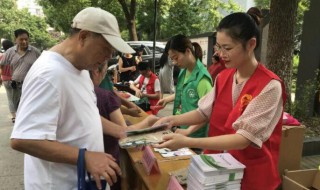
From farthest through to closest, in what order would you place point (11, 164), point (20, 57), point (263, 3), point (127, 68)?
1. point (263, 3)
2. point (127, 68)
3. point (20, 57)
4. point (11, 164)

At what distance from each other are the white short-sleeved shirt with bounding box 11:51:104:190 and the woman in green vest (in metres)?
1.22

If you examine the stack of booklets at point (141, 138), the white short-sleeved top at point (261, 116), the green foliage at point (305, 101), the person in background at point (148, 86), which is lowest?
the green foliage at point (305, 101)

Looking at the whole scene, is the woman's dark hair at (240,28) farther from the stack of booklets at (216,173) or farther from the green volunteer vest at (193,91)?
the green volunteer vest at (193,91)

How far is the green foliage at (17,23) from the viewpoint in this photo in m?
48.5

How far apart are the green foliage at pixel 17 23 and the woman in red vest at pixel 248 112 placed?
49.0m

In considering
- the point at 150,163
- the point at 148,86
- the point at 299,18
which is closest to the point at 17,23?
the point at 299,18

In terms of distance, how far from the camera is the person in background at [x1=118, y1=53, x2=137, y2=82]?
28.8 feet

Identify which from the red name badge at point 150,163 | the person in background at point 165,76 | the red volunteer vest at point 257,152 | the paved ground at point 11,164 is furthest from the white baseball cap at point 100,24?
the person in background at point 165,76

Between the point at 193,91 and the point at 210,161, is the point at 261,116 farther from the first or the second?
the point at 193,91

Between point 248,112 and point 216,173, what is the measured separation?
1.03 feet

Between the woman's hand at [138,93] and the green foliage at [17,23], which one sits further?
the green foliage at [17,23]

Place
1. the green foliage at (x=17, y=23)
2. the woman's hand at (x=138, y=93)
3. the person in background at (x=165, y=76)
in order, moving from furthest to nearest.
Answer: the green foliage at (x=17, y=23)
the person in background at (x=165, y=76)
the woman's hand at (x=138, y=93)

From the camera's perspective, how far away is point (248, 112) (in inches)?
56.8

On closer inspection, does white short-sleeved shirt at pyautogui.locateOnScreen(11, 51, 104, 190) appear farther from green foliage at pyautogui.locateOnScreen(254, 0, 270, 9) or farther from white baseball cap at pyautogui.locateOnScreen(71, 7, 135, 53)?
green foliage at pyautogui.locateOnScreen(254, 0, 270, 9)
